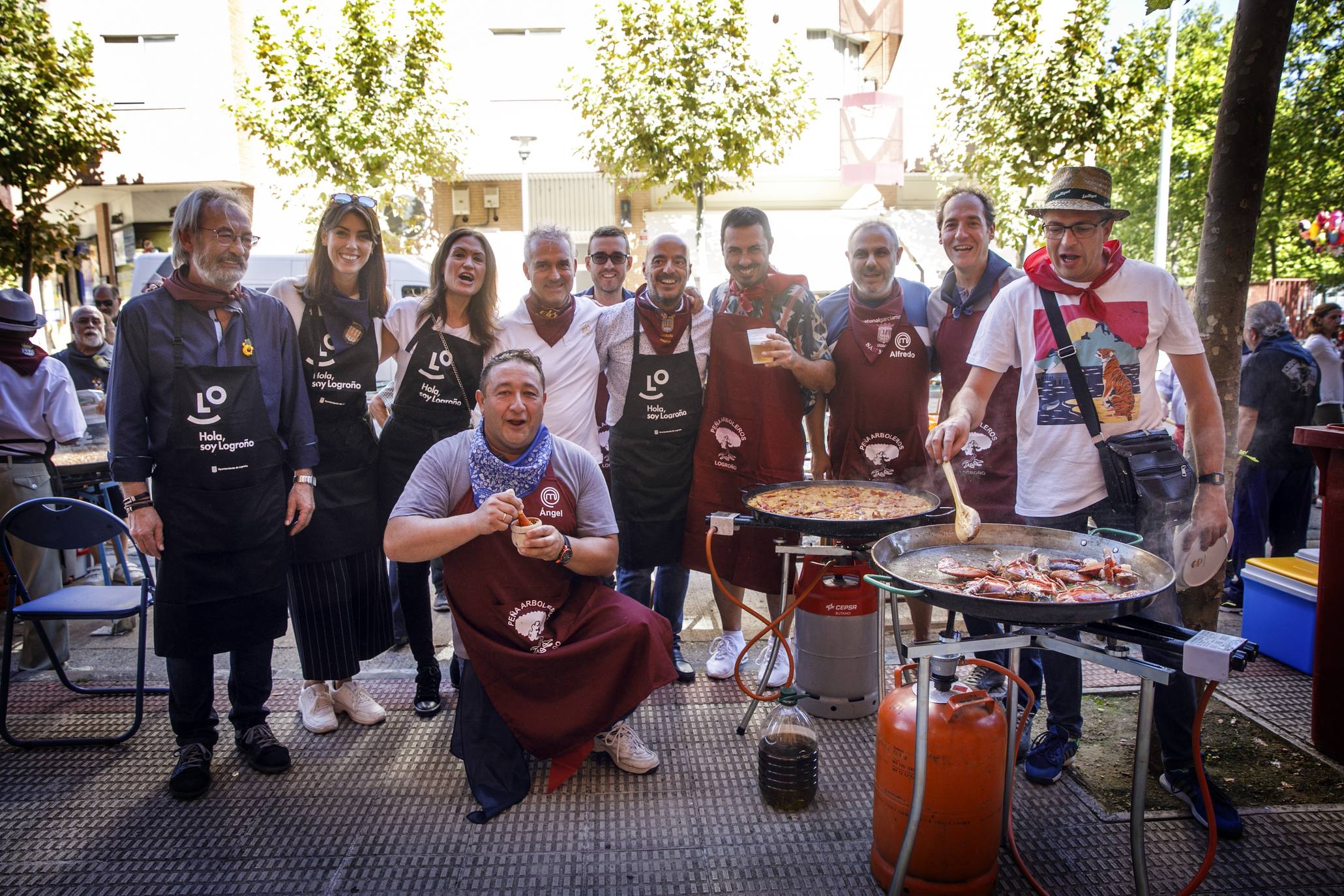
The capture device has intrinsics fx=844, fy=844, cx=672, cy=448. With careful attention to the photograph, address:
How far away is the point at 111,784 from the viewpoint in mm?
3287

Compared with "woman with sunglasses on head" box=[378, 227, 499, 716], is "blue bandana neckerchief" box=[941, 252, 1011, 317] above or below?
above

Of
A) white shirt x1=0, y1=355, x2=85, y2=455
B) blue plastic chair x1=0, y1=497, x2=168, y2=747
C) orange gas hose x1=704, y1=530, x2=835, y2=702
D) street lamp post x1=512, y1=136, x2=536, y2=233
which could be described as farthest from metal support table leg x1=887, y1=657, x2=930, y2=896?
street lamp post x1=512, y1=136, x2=536, y2=233

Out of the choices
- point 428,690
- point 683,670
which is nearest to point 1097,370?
point 683,670

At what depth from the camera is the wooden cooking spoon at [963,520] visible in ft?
9.08

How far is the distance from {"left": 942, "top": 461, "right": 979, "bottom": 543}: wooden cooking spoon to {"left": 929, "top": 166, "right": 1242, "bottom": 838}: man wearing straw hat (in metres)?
0.11

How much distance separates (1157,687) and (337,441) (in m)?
3.42

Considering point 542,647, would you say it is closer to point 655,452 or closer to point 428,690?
point 428,690

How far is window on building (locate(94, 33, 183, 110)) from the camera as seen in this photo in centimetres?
1709

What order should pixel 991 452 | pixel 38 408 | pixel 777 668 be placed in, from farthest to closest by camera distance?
1. pixel 38 408
2. pixel 777 668
3. pixel 991 452

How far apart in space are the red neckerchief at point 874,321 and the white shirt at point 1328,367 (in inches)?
235

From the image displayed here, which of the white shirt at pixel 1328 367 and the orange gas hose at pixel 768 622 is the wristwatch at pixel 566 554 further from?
the white shirt at pixel 1328 367

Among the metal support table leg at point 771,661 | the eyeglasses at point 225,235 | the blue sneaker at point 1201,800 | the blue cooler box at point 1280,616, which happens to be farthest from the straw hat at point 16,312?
the blue cooler box at point 1280,616

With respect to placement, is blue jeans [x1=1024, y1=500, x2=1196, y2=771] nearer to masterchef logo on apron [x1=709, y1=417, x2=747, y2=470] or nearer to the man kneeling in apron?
masterchef logo on apron [x1=709, y1=417, x2=747, y2=470]

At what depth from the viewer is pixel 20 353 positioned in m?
4.62
